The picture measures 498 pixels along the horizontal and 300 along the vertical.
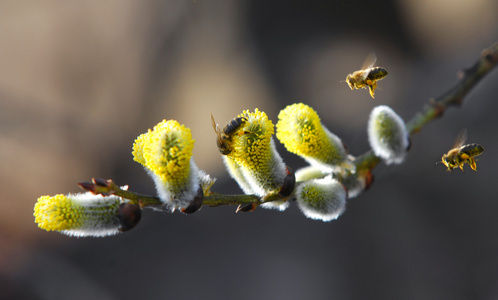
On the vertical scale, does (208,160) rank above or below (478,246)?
above

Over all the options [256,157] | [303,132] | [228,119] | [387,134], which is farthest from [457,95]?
[228,119]

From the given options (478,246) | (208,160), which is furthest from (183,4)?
(478,246)

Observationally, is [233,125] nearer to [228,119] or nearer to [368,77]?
[368,77]

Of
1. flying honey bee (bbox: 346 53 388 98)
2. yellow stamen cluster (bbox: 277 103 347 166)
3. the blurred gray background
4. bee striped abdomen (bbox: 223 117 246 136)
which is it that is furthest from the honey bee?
the blurred gray background

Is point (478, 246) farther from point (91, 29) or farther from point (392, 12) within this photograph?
point (91, 29)

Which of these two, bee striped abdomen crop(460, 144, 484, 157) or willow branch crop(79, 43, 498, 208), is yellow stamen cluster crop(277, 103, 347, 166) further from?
bee striped abdomen crop(460, 144, 484, 157)

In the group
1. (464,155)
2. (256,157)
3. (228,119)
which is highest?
(228,119)
